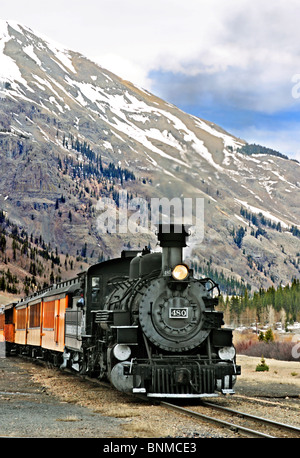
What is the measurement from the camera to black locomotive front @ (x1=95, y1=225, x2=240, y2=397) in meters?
17.5

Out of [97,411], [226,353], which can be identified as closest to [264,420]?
[226,353]

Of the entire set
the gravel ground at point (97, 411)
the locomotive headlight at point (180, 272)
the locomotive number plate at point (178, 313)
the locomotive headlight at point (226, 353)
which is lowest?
the gravel ground at point (97, 411)

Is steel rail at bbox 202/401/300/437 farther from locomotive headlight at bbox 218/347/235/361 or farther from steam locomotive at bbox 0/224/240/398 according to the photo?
locomotive headlight at bbox 218/347/235/361

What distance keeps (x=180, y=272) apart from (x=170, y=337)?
5.96 ft

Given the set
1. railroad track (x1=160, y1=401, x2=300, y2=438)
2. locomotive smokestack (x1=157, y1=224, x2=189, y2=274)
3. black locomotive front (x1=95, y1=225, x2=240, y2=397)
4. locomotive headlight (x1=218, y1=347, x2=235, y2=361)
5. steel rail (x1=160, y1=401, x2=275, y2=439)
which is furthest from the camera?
locomotive headlight (x1=218, y1=347, x2=235, y2=361)

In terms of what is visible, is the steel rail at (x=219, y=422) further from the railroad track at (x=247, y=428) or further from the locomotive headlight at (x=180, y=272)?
the locomotive headlight at (x=180, y=272)

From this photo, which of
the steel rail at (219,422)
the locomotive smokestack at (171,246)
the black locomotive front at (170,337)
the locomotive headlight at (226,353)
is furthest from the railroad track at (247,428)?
the locomotive smokestack at (171,246)

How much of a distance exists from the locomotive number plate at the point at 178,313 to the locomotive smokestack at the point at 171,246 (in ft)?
3.61

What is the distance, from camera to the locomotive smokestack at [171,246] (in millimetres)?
Result: 18092

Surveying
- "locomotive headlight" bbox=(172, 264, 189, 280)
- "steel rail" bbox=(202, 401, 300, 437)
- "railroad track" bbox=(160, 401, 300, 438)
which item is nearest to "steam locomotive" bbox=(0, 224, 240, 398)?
"locomotive headlight" bbox=(172, 264, 189, 280)

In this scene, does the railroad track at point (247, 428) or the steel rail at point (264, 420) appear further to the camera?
the steel rail at point (264, 420)

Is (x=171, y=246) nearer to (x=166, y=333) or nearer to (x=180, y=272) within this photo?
(x=180, y=272)
